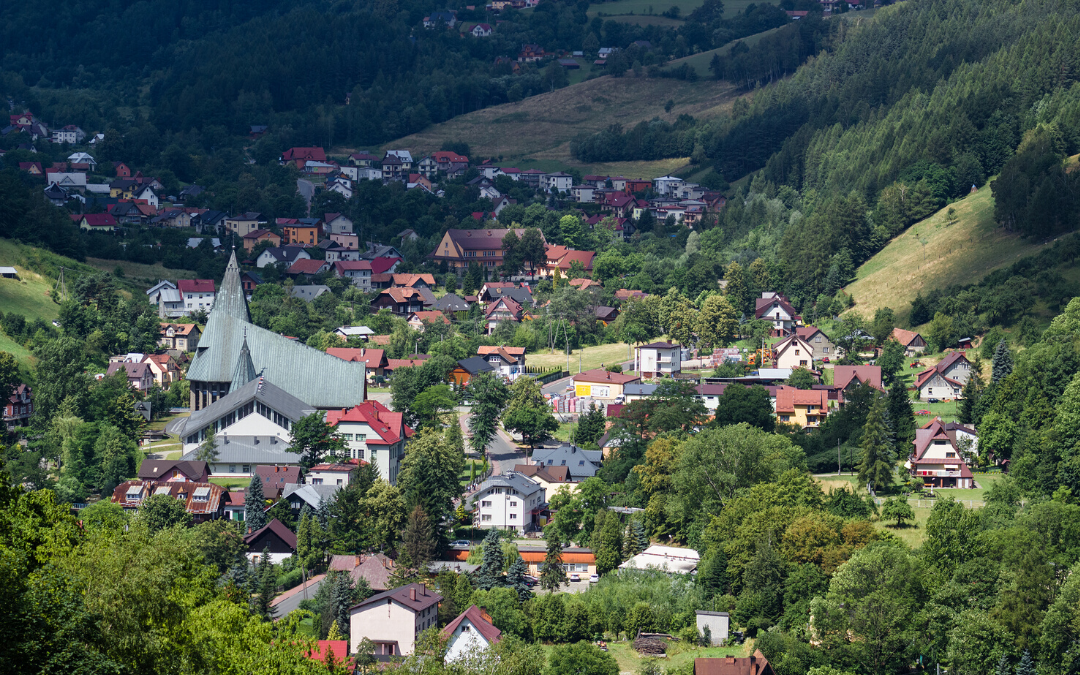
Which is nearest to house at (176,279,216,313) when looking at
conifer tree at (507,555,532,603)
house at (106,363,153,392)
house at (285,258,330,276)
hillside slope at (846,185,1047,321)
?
house at (285,258,330,276)

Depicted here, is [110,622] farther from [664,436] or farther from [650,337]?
A: [650,337]

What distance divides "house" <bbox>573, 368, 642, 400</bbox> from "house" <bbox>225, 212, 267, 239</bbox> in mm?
47820

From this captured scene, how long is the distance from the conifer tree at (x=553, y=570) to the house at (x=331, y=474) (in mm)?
8700

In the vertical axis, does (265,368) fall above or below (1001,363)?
above

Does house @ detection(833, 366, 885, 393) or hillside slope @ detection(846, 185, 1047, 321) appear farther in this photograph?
hillside slope @ detection(846, 185, 1047, 321)

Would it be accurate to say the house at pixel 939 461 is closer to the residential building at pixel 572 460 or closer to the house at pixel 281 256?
the residential building at pixel 572 460

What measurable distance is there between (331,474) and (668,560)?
539 inches

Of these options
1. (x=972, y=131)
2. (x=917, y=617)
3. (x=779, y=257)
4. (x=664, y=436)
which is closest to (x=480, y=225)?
(x=779, y=257)

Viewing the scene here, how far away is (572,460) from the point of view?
5538 cm

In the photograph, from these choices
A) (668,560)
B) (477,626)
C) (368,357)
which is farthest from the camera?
(368,357)

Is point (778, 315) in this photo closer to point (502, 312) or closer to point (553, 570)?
point (502, 312)

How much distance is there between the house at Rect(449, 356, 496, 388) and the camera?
228 feet

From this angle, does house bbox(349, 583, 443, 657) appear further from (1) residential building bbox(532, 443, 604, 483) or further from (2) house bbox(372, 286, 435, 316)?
(2) house bbox(372, 286, 435, 316)

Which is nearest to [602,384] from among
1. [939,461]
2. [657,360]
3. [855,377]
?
[657,360]
